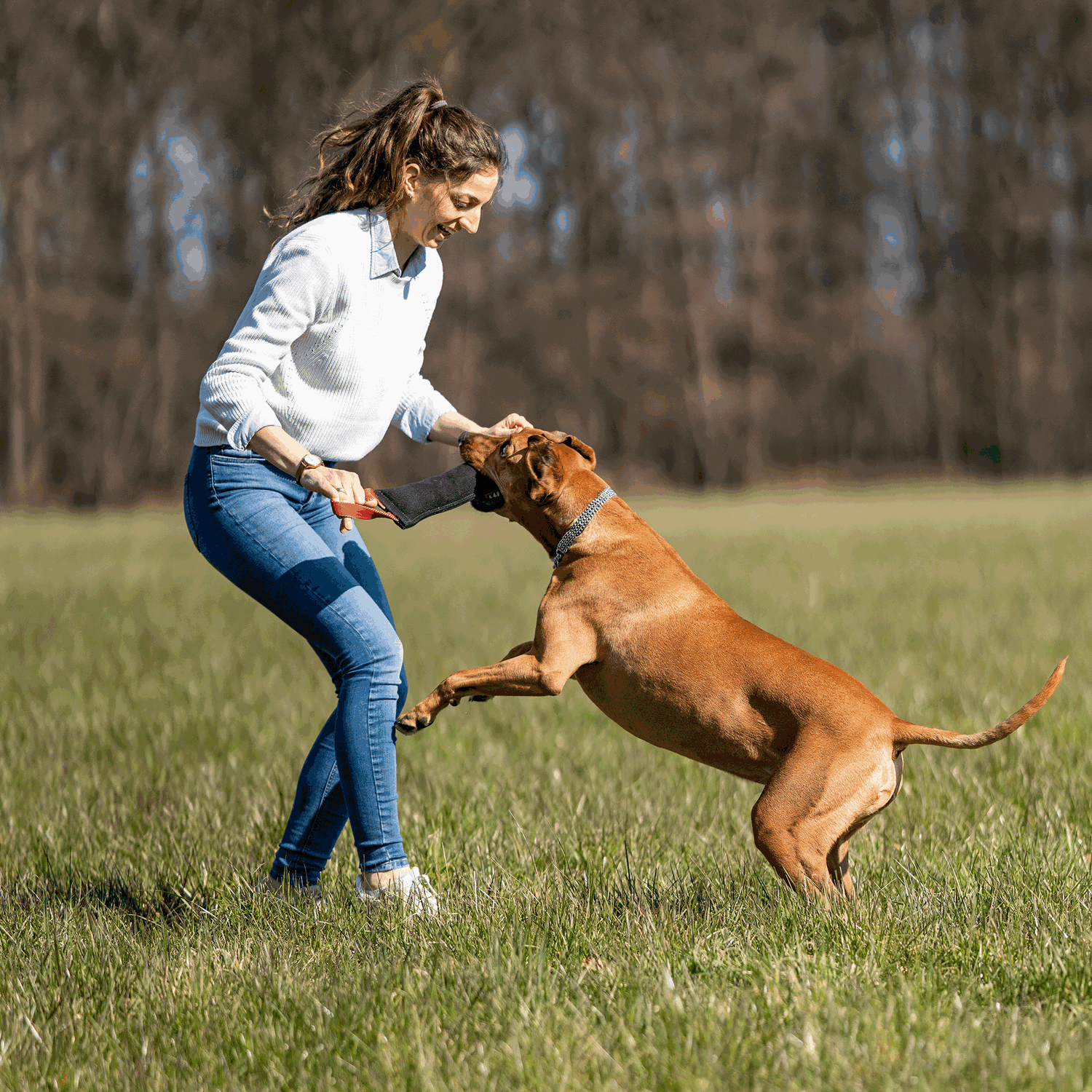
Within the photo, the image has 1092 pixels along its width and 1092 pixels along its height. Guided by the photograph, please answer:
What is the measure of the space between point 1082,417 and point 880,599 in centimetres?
3509

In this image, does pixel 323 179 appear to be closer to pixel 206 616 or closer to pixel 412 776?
pixel 412 776

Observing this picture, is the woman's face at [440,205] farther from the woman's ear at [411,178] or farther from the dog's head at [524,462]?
the dog's head at [524,462]

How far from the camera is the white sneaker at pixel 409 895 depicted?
3.50 meters

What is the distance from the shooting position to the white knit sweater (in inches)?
140

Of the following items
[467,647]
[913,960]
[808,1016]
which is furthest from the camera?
[467,647]

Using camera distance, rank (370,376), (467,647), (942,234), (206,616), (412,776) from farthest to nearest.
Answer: (942,234)
(206,616)
(467,647)
(412,776)
(370,376)

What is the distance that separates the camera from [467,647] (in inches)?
378

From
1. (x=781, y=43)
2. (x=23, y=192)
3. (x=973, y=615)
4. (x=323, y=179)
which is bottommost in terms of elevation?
(x=973, y=615)

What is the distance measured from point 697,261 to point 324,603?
38.6 m

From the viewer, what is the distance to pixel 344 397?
147 inches

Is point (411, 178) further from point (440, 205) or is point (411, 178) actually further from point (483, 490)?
point (483, 490)

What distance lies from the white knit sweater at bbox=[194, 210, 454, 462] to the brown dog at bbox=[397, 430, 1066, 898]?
429 mm

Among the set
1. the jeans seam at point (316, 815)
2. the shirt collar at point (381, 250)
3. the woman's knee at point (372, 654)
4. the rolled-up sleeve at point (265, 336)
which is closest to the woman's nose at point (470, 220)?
the shirt collar at point (381, 250)

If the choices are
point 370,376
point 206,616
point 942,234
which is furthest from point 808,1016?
point 942,234
